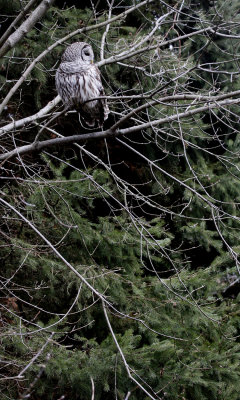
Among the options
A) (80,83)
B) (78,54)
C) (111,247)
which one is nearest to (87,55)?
(78,54)

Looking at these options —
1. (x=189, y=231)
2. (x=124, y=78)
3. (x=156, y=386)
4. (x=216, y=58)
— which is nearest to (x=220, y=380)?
(x=156, y=386)

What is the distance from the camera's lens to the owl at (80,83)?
3979 mm

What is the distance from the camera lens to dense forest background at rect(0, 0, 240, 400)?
11.3 ft

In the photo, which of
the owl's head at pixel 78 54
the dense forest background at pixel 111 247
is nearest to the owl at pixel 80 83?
the owl's head at pixel 78 54

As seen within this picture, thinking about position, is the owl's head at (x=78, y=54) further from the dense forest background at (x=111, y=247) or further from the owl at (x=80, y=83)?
the dense forest background at (x=111, y=247)

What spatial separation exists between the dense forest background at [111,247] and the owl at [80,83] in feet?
0.62

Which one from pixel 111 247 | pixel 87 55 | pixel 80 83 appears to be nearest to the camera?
pixel 80 83

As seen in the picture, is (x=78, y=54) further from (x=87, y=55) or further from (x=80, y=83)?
(x=80, y=83)

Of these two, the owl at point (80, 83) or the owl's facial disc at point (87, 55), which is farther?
the owl's facial disc at point (87, 55)

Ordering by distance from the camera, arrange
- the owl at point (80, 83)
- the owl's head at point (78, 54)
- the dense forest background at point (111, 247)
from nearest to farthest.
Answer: the dense forest background at point (111, 247)
the owl at point (80, 83)
the owl's head at point (78, 54)

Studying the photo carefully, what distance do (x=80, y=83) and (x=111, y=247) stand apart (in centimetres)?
150

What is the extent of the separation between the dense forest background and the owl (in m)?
0.19

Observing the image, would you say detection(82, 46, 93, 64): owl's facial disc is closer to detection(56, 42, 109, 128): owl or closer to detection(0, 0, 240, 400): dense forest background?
detection(56, 42, 109, 128): owl

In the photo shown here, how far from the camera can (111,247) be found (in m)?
4.63
